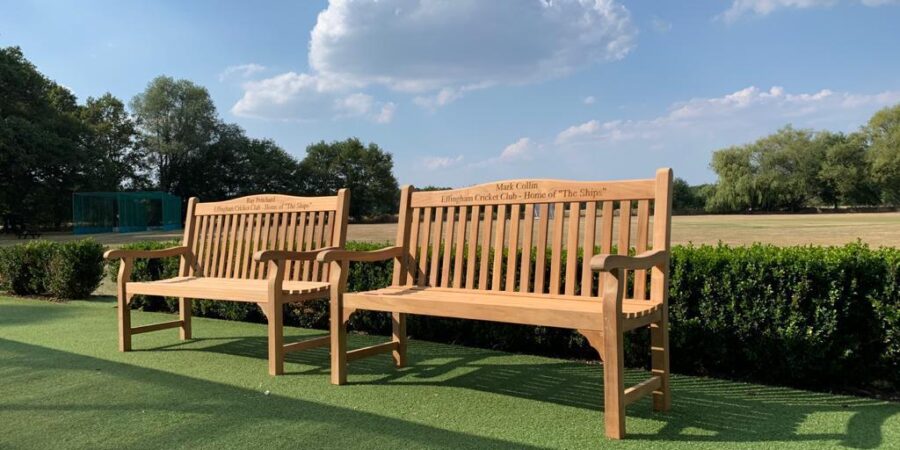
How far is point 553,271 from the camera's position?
340cm

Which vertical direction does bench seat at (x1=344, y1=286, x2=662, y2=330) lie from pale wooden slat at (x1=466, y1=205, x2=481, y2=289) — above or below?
below

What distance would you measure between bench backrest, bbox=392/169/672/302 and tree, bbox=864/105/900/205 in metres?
71.5

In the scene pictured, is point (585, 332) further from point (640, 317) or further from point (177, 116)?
point (177, 116)

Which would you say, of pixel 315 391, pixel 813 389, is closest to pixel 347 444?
pixel 315 391

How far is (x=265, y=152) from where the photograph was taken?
51.2 meters

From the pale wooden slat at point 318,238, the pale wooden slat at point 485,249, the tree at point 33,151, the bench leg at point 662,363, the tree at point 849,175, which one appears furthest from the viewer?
the tree at point 849,175

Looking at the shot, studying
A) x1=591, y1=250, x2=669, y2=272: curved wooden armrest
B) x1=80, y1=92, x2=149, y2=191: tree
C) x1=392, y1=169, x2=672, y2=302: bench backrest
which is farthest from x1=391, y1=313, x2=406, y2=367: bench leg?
x1=80, y1=92, x2=149, y2=191: tree

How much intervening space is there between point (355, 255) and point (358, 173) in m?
57.3

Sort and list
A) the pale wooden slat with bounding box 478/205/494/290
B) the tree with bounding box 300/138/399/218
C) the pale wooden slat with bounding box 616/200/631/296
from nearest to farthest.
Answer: the pale wooden slat with bounding box 616/200/631/296 < the pale wooden slat with bounding box 478/205/494/290 < the tree with bounding box 300/138/399/218

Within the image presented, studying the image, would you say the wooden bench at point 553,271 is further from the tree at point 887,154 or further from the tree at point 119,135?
the tree at point 887,154

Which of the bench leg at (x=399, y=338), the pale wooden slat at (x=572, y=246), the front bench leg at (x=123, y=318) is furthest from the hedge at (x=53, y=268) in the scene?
the pale wooden slat at (x=572, y=246)

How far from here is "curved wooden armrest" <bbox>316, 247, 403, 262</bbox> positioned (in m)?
3.43

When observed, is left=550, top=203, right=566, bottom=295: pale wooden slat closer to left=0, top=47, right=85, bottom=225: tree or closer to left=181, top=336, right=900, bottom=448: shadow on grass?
left=181, top=336, right=900, bottom=448: shadow on grass

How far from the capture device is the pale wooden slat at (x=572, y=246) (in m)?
3.25
